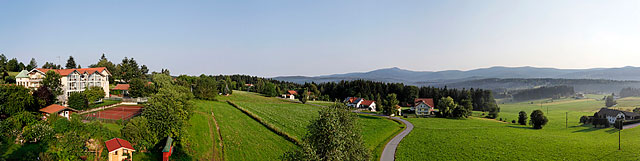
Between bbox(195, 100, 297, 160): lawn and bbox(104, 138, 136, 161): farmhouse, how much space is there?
26.2 feet

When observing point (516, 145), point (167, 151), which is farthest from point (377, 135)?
point (167, 151)

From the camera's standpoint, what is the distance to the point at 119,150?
936 inches

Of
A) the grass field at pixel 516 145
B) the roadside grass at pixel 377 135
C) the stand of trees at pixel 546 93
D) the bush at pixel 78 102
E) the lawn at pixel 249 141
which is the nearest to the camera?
the lawn at pixel 249 141

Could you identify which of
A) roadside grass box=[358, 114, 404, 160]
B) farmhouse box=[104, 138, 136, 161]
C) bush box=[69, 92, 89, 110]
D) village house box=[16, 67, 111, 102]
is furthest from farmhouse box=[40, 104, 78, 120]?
roadside grass box=[358, 114, 404, 160]

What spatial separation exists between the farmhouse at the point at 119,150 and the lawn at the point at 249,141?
797cm

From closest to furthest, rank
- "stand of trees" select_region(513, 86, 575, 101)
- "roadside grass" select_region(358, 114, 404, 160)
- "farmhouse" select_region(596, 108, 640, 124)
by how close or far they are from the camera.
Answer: "roadside grass" select_region(358, 114, 404, 160)
"farmhouse" select_region(596, 108, 640, 124)
"stand of trees" select_region(513, 86, 575, 101)

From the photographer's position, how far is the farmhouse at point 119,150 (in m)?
23.3

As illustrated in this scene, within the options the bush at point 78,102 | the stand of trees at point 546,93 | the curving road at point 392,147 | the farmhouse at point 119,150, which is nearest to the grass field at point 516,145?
the curving road at point 392,147

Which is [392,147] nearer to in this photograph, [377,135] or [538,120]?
[377,135]

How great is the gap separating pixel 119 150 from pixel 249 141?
1321 cm

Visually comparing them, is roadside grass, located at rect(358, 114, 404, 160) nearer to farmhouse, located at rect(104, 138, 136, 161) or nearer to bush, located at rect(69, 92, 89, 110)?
farmhouse, located at rect(104, 138, 136, 161)

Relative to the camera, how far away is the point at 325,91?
142 m

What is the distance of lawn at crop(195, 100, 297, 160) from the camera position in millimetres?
29109

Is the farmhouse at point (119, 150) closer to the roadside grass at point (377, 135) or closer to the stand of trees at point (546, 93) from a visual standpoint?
the roadside grass at point (377, 135)
